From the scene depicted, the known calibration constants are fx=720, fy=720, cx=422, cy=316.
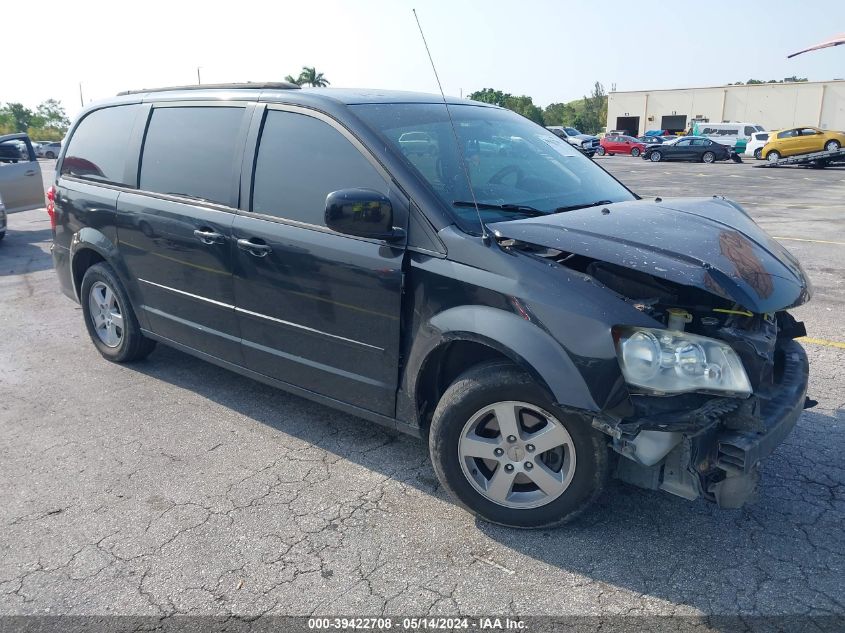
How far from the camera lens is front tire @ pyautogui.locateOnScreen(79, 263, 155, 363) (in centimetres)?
512

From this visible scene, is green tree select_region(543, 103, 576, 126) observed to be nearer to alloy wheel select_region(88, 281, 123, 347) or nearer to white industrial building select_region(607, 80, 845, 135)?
white industrial building select_region(607, 80, 845, 135)

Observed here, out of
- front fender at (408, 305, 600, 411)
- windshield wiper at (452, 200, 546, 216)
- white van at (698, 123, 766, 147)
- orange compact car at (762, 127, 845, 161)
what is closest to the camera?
front fender at (408, 305, 600, 411)

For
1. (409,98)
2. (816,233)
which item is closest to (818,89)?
(816,233)

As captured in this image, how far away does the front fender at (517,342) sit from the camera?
9.20 ft

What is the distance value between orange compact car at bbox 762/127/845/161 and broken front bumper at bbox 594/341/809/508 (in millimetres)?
32099

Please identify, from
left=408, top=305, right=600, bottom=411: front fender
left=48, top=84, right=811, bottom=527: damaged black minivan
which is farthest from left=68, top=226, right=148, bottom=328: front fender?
left=408, top=305, right=600, bottom=411: front fender

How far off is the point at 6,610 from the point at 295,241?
203 centimetres

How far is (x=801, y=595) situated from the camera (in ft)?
8.94

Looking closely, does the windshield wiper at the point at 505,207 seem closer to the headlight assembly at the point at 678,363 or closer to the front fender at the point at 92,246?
the headlight assembly at the point at 678,363

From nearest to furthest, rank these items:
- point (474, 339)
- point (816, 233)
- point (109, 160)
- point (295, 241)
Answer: point (474, 339) → point (295, 241) → point (109, 160) → point (816, 233)

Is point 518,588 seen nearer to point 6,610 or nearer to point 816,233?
point 6,610

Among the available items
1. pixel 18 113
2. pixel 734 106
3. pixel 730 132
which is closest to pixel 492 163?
pixel 730 132

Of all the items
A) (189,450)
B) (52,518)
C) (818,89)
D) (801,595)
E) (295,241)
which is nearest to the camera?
(801,595)

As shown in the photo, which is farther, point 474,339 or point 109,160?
point 109,160
